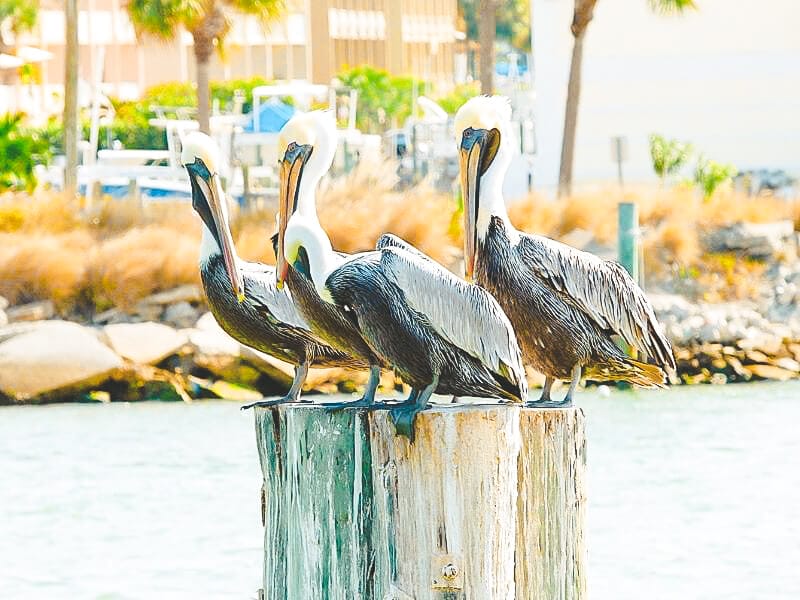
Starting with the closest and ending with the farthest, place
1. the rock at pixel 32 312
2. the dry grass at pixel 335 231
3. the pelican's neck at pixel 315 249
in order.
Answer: the pelican's neck at pixel 315 249, the rock at pixel 32 312, the dry grass at pixel 335 231

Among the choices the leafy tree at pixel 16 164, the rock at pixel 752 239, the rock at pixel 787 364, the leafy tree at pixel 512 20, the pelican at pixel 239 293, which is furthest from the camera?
the leafy tree at pixel 512 20

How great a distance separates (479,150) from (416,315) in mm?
781

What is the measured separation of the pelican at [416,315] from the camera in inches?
178

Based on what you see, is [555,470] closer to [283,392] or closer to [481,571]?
[481,571]

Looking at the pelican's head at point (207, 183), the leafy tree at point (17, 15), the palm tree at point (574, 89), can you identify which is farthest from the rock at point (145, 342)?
the leafy tree at point (17, 15)

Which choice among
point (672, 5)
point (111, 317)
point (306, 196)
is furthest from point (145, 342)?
point (306, 196)

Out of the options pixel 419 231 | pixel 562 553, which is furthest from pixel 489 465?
pixel 419 231

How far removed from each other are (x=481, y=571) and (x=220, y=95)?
4584 centimetres

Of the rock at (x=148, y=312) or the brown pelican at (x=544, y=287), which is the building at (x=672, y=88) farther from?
the brown pelican at (x=544, y=287)

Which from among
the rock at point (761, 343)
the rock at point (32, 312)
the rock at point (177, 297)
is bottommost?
the rock at point (761, 343)

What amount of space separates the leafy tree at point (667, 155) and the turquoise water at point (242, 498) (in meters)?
8.66

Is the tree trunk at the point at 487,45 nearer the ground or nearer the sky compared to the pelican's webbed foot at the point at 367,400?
nearer the sky

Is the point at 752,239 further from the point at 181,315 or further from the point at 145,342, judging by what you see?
the point at 145,342

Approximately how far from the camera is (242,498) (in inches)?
483
